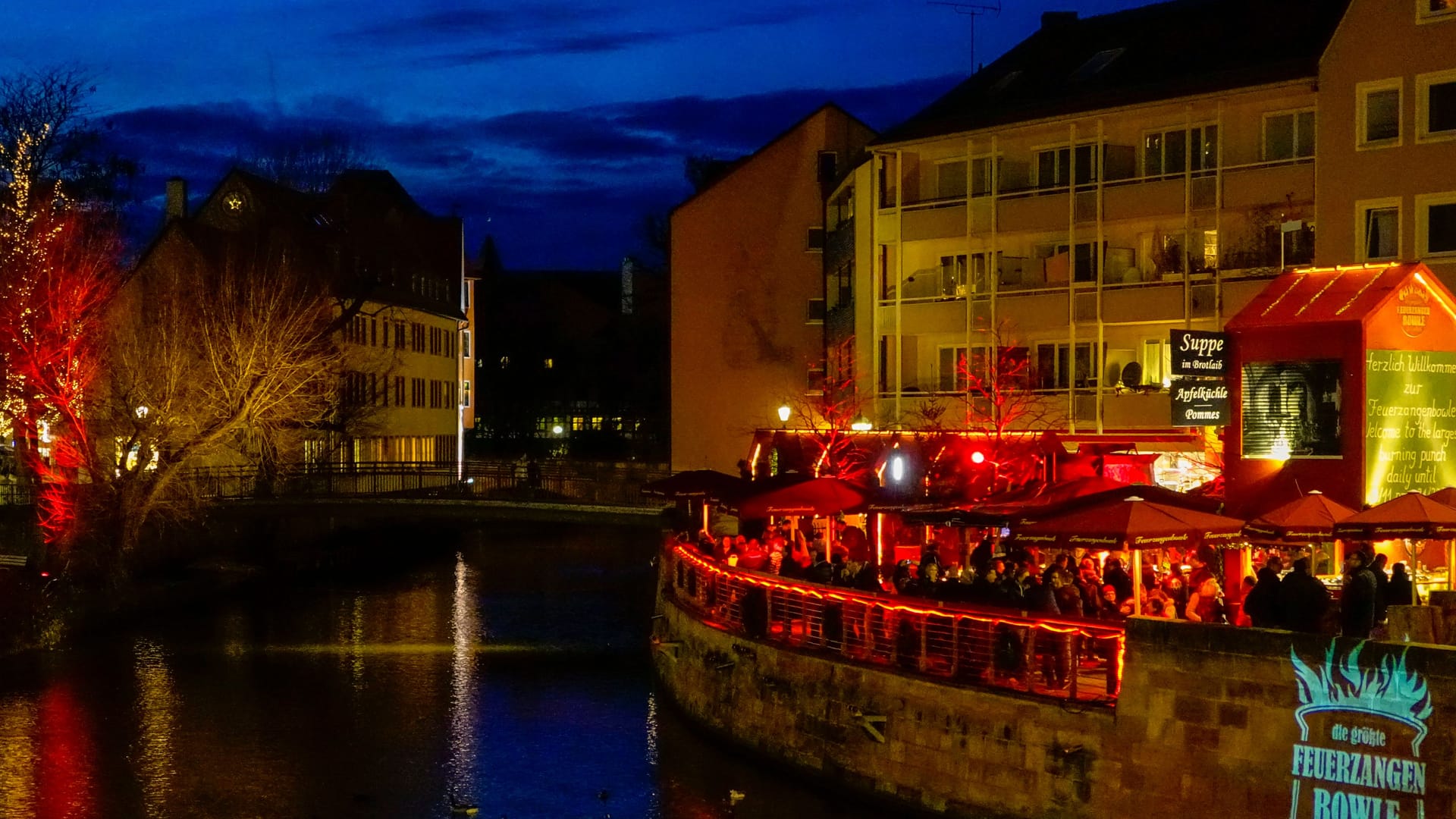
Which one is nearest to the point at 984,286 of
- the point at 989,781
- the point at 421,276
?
the point at 989,781

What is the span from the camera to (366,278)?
60.5 m

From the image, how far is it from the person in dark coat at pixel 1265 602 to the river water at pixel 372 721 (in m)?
5.36

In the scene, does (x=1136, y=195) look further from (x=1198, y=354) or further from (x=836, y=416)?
(x=1198, y=354)

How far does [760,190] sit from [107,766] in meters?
35.5

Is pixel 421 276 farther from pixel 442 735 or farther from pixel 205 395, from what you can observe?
pixel 442 735

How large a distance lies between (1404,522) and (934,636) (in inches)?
212

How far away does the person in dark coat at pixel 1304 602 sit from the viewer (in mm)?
Answer: 16266

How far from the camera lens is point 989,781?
17828mm

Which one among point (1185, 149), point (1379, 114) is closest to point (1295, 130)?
point (1379, 114)

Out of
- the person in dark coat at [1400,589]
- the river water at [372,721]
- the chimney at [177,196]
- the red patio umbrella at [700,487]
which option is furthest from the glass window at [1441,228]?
the chimney at [177,196]

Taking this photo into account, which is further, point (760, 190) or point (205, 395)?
point (760, 190)

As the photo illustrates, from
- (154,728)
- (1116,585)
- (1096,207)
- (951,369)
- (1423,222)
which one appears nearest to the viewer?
(1116,585)

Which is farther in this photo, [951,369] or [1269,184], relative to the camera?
[951,369]

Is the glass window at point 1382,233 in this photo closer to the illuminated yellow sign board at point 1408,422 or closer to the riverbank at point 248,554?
the illuminated yellow sign board at point 1408,422
